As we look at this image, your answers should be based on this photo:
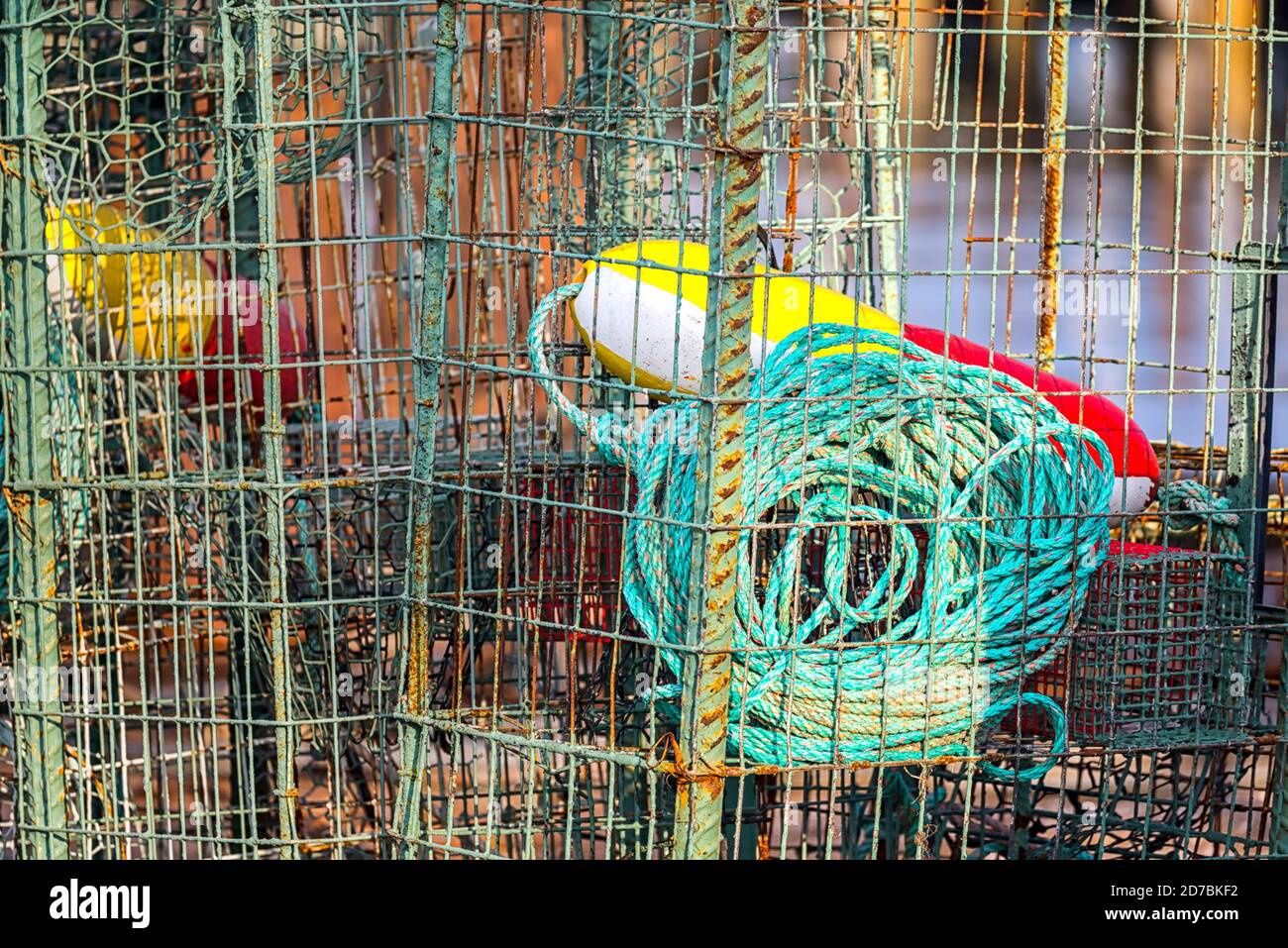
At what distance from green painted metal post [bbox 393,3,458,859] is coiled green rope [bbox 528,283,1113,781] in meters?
0.31

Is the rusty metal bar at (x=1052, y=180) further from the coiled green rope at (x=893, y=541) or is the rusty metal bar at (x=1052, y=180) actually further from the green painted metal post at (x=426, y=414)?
the green painted metal post at (x=426, y=414)

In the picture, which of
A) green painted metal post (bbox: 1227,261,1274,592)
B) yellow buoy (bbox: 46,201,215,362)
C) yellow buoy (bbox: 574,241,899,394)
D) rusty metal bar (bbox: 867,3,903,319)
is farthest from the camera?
rusty metal bar (bbox: 867,3,903,319)

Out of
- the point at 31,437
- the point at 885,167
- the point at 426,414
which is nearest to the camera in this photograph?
the point at 426,414

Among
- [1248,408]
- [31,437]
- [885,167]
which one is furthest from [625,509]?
[885,167]

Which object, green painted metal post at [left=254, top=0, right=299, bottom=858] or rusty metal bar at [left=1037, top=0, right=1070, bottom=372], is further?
rusty metal bar at [left=1037, top=0, right=1070, bottom=372]

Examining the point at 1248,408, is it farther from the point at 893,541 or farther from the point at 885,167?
the point at 885,167

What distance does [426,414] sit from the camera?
476 cm

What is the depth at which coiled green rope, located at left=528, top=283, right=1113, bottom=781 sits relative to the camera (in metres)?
4.42

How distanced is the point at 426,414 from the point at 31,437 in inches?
52.4

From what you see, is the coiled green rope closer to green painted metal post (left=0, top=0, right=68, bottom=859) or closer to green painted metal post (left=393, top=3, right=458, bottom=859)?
green painted metal post (left=393, top=3, right=458, bottom=859)

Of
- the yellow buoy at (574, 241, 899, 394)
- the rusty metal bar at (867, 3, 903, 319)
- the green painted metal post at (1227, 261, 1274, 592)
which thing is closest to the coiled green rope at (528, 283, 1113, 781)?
the yellow buoy at (574, 241, 899, 394)

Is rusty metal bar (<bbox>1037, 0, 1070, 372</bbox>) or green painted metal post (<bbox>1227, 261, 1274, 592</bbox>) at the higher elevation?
rusty metal bar (<bbox>1037, 0, 1070, 372</bbox>)

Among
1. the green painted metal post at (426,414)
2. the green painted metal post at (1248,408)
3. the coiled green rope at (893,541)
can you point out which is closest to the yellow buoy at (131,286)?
the green painted metal post at (426,414)

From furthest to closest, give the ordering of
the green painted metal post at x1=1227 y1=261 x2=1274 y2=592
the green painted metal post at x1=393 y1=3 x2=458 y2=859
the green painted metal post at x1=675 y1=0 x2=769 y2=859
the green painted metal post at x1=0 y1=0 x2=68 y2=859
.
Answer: the green painted metal post at x1=1227 y1=261 x2=1274 y2=592, the green painted metal post at x1=0 y1=0 x2=68 y2=859, the green painted metal post at x1=393 y1=3 x2=458 y2=859, the green painted metal post at x1=675 y1=0 x2=769 y2=859
